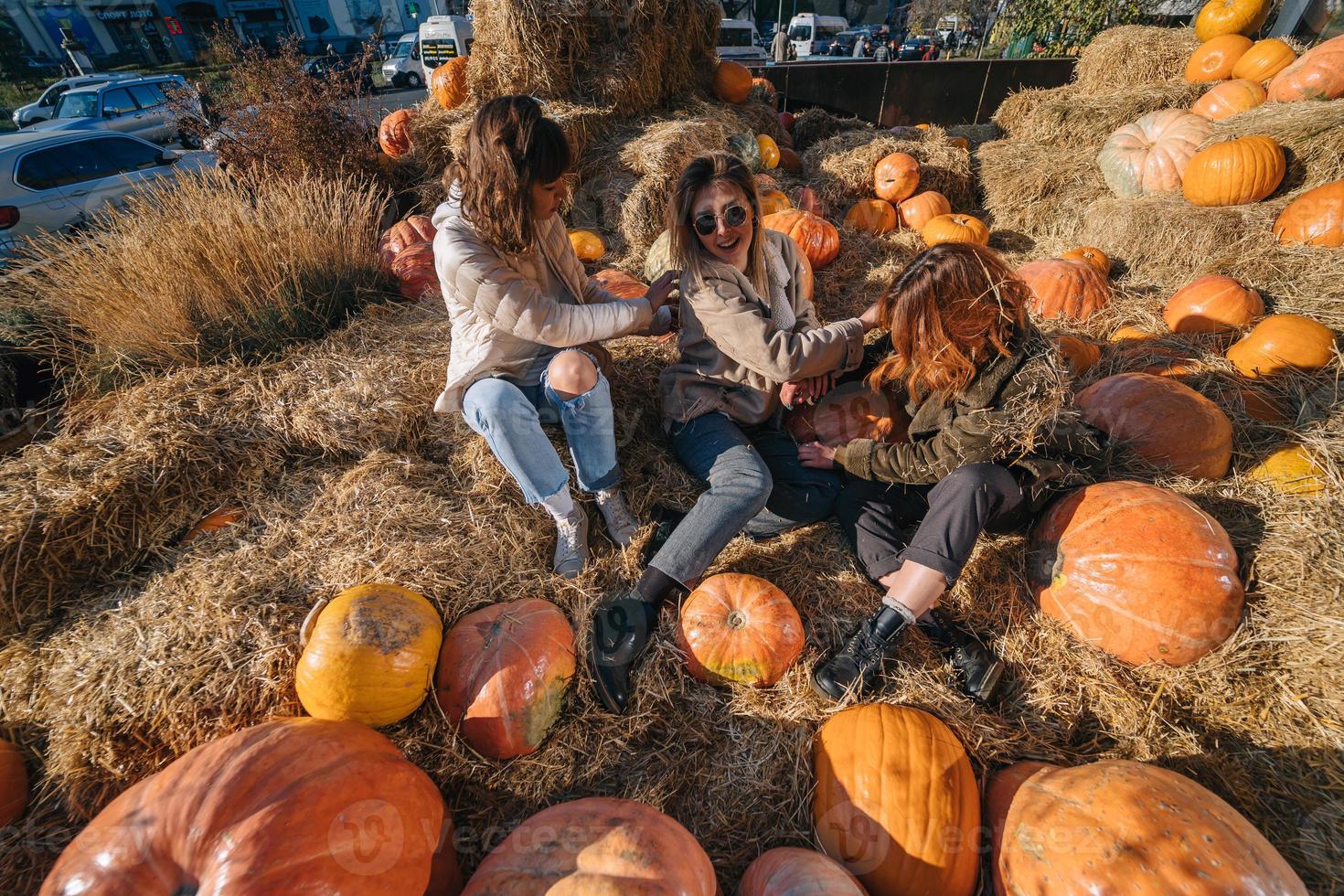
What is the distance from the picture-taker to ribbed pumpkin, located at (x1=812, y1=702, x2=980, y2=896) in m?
1.40

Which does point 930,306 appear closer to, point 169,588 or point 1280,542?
point 1280,542

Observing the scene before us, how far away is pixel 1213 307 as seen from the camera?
300cm

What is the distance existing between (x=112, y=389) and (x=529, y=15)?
4356 millimetres

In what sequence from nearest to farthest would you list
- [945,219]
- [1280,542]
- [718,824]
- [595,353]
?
[718,824] < [1280,542] < [595,353] < [945,219]

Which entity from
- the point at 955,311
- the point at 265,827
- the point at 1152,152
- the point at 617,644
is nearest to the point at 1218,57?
the point at 1152,152

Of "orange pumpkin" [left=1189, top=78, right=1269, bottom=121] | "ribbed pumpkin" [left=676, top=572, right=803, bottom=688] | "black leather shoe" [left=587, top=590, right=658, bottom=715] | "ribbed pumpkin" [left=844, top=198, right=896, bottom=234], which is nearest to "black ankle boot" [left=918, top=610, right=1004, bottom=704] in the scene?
"ribbed pumpkin" [left=676, top=572, right=803, bottom=688]

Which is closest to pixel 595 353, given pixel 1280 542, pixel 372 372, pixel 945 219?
pixel 372 372

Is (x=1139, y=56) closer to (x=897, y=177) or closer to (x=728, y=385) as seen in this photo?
(x=897, y=177)

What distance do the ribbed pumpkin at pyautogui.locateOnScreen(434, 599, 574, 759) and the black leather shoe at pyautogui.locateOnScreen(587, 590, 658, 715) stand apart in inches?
3.9

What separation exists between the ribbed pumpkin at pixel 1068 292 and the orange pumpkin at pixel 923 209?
1.69m

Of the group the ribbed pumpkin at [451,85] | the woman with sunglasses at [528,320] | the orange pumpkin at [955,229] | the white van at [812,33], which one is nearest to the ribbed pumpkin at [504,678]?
the woman with sunglasses at [528,320]

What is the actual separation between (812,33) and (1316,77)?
25.5m

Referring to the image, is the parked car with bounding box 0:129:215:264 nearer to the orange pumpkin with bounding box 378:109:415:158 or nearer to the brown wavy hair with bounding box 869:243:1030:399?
the orange pumpkin with bounding box 378:109:415:158

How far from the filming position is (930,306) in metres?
1.79
